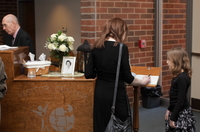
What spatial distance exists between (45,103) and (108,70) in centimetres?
97

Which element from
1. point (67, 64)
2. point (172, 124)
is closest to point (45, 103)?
point (67, 64)

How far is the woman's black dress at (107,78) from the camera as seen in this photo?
3.36 meters

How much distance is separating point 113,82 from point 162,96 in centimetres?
321

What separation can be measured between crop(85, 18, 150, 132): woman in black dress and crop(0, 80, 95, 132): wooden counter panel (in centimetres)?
40

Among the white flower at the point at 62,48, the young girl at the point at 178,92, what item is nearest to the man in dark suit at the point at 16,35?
the white flower at the point at 62,48

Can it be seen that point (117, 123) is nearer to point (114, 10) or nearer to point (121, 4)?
point (114, 10)

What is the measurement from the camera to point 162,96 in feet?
21.1

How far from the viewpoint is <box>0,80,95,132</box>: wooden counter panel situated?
3.89 meters

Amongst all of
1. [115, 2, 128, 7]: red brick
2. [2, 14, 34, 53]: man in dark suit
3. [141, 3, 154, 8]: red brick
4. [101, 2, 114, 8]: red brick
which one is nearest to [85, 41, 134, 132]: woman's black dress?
[2, 14, 34, 53]: man in dark suit

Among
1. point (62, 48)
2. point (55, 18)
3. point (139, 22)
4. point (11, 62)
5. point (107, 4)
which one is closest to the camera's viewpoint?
point (11, 62)

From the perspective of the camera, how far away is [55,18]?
280 inches

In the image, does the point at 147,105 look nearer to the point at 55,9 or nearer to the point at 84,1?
the point at 84,1

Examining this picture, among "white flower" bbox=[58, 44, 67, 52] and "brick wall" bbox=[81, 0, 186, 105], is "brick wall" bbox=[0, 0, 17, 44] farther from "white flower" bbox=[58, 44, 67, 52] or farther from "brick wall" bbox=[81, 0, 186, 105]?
"white flower" bbox=[58, 44, 67, 52]

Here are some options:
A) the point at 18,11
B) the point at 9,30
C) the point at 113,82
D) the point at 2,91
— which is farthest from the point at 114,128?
the point at 18,11
